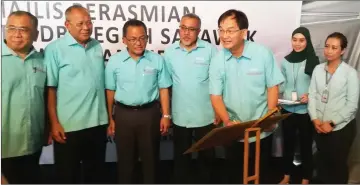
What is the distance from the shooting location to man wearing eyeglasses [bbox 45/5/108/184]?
191 cm

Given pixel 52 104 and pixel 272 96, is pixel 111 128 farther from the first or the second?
pixel 272 96

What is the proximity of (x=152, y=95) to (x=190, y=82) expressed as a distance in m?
0.26

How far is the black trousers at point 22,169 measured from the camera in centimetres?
197

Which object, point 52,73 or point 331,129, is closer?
point 52,73

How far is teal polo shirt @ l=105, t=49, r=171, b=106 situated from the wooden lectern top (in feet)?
1.86

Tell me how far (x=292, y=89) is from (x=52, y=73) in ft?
5.06

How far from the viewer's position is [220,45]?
81.4 inches

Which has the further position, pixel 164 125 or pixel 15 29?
pixel 164 125

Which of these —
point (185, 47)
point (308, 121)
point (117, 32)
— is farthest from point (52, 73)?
point (308, 121)

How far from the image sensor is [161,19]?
2033 millimetres

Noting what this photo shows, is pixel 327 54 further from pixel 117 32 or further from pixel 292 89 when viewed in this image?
pixel 117 32

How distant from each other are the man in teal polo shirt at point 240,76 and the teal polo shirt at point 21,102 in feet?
3.52

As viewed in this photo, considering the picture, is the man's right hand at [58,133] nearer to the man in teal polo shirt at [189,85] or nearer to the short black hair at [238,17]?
the man in teal polo shirt at [189,85]

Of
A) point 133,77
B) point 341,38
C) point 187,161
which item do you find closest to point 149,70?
point 133,77
